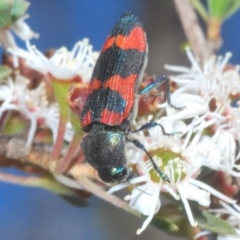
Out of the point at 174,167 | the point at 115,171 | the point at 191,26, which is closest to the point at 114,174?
the point at 115,171

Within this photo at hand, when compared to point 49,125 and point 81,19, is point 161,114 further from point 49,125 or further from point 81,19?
point 81,19

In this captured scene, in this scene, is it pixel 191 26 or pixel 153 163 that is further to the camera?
Answer: pixel 191 26

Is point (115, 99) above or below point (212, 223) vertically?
above

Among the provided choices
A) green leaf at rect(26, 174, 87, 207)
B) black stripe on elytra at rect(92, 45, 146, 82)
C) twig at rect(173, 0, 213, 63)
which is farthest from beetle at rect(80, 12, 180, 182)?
twig at rect(173, 0, 213, 63)

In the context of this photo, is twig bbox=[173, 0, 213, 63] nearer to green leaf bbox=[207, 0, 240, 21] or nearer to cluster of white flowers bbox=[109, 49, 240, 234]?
green leaf bbox=[207, 0, 240, 21]

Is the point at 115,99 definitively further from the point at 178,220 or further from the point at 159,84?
the point at 178,220

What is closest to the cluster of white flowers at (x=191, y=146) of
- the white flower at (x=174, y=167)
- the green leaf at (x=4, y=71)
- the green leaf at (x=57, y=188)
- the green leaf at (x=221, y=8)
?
the white flower at (x=174, y=167)
